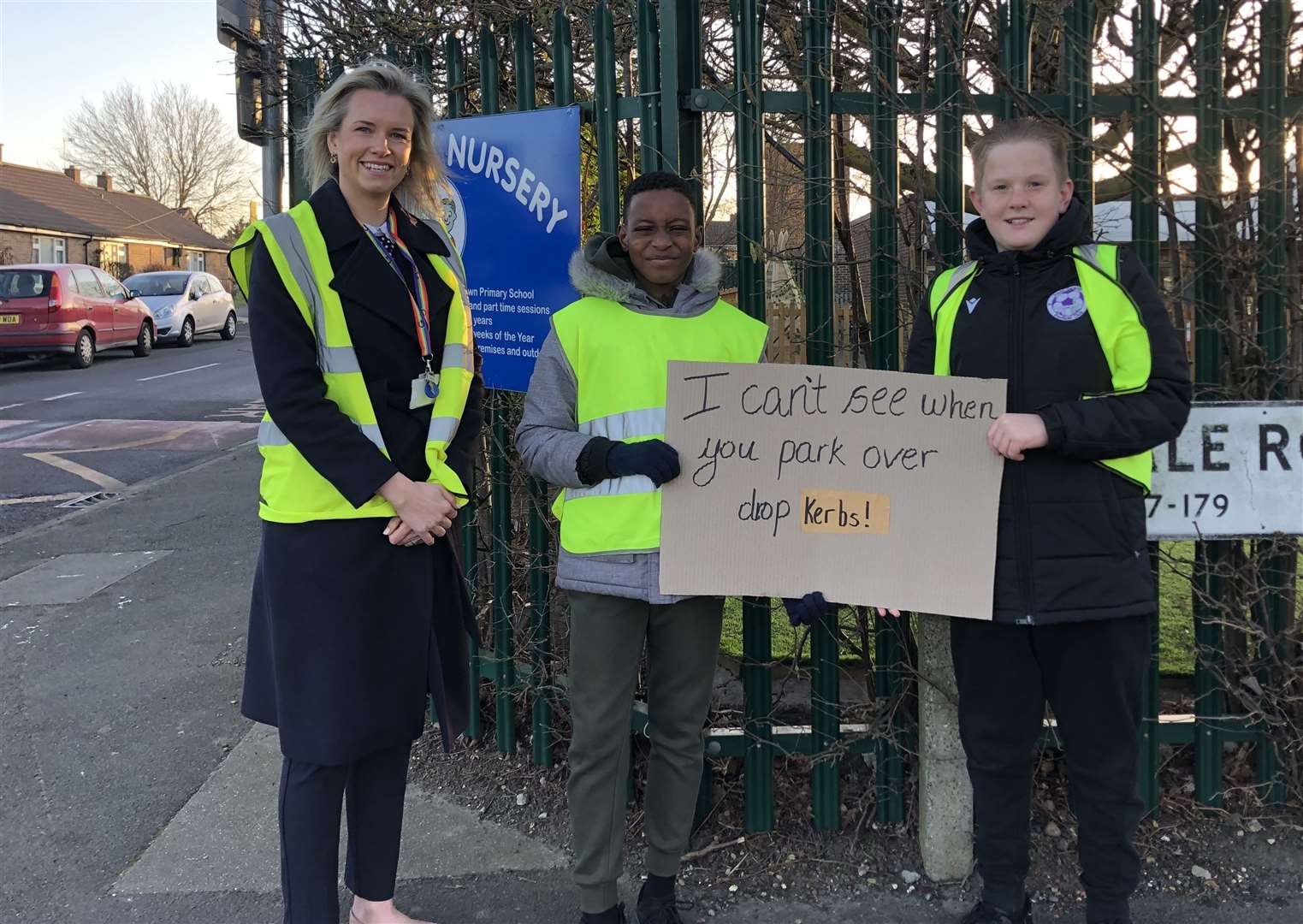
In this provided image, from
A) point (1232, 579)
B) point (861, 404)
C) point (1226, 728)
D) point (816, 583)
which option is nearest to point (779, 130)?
point (861, 404)

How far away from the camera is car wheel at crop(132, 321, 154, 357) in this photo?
2162 cm

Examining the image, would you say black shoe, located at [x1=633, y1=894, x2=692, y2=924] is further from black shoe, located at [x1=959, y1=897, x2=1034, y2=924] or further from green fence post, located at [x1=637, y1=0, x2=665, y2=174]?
green fence post, located at [x1=637, y1=0, x2=665, y2=174]

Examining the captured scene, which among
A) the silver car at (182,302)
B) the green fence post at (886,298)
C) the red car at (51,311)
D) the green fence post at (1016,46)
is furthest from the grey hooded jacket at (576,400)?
the silver car at (182,302)

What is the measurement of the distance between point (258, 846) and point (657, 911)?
1369 mm

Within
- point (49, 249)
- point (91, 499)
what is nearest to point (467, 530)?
point (91, 499)

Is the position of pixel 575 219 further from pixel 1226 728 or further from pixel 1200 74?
pixel 1226 728

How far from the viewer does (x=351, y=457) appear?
220 cm

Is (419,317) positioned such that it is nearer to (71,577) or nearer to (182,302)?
(71,577)

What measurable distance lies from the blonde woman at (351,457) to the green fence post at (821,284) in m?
1.01

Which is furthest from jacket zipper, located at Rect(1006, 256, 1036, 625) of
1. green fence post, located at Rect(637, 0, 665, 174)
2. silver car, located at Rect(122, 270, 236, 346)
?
silver car, located at Rect(122, 270, 236, 346)

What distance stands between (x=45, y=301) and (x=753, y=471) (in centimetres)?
1967

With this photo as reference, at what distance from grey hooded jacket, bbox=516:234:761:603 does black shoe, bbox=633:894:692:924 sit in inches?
34.4

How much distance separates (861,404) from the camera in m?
2.42

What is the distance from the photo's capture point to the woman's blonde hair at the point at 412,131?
237cm
